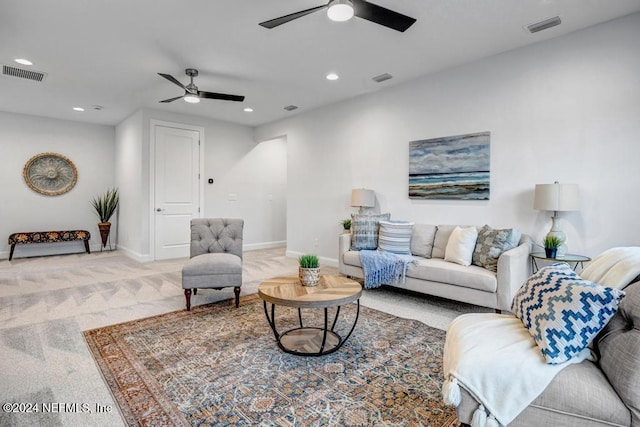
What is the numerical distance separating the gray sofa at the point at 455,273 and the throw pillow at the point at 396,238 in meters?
0.12

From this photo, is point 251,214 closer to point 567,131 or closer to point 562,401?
point 567,131

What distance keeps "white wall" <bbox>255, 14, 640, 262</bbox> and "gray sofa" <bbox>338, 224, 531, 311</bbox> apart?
356 mm

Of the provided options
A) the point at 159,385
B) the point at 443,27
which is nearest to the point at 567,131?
the point at 443,27

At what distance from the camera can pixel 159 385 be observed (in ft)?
6.47

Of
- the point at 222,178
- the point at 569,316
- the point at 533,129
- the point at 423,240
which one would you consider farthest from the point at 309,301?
the point at 222,178

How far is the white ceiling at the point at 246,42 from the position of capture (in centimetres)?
283

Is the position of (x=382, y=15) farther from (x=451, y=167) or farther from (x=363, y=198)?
(x=363, y=198)

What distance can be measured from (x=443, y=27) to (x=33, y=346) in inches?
172

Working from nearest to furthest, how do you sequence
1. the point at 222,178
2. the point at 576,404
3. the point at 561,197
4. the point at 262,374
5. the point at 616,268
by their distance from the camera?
the point at 576,404, the point at 616,268, the point at 262,374, the point at 561,197, the point at 222,178

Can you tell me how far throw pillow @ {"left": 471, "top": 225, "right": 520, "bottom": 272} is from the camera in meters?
3.24

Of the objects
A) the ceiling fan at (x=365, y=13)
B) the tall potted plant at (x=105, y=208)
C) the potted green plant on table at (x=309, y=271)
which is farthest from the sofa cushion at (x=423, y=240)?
the tall potted plant at (x=105, y=208)

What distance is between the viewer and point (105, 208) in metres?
6.92

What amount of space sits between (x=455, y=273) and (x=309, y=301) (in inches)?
69.7

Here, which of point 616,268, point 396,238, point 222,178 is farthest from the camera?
point 222,178
